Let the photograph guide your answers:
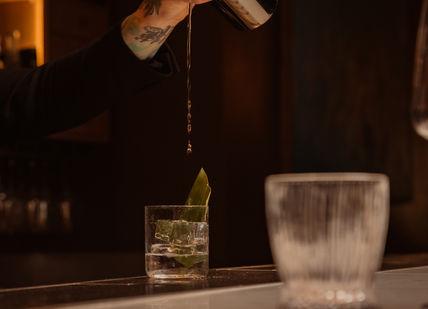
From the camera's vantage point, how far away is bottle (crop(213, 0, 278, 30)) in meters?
1.66

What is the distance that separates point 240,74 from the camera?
4.25m

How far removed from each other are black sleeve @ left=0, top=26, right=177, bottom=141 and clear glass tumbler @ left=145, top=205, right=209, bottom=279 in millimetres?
529

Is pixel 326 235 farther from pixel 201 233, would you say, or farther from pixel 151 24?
pixel 151 24

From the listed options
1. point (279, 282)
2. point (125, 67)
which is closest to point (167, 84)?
point (125, 67)

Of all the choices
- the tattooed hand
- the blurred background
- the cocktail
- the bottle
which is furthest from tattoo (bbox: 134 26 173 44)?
the blurred background

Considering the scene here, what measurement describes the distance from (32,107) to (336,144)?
2.71 meters

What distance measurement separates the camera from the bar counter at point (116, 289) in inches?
42.7

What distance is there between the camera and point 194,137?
4164mm

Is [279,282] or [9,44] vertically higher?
[9,44]

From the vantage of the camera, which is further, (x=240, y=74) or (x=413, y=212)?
(x=413, y=212)

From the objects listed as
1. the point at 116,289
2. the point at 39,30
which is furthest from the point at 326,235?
the point at 39,30

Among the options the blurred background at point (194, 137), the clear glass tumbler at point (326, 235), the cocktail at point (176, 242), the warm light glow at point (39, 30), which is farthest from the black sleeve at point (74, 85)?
the warm light glow at point (39, 30)

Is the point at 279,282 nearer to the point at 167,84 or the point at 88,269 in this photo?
the point at 88,269

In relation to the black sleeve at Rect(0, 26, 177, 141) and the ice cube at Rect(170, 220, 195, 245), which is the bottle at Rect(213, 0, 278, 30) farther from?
the ice cube at Rect(170, 220, 195, 245)
